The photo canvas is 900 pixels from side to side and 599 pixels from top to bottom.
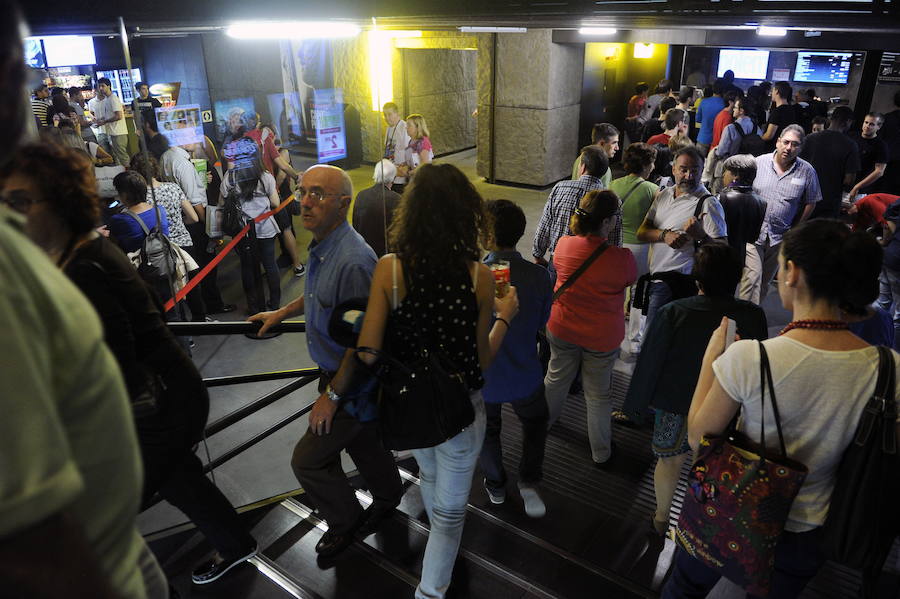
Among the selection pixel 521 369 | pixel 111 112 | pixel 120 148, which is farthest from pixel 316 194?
pixel 111 112

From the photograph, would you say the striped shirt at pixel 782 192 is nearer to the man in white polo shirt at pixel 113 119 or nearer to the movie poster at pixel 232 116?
the movie poster at pixel 232 116

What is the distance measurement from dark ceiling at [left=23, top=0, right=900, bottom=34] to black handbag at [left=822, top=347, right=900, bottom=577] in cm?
183

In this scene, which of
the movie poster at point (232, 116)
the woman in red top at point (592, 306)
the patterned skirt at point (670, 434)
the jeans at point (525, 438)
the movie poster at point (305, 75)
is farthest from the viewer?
the movie poster at point (305, 75)

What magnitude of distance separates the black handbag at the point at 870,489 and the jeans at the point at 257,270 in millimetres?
5128

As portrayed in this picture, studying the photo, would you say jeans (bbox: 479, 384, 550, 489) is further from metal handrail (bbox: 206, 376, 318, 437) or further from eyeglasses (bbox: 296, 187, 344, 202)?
eyeglasses (bbox: 296, 187, 344, 202)

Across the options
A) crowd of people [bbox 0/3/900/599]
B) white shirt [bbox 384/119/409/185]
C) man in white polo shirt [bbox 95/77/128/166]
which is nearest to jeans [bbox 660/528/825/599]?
crowd of people [bbox 0/3/900/599]

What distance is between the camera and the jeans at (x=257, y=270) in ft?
19.1

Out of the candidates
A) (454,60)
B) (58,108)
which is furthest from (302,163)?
(454,60)

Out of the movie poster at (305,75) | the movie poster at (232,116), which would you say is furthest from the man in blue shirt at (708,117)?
the movie poster at (232,116)

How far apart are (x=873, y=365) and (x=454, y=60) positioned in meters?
12.2

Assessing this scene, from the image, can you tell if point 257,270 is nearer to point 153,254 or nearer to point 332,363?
point 153,254

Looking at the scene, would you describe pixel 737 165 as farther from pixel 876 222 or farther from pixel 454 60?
pixel 454 60

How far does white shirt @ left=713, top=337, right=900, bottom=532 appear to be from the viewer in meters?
1.64

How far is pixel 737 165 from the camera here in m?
4.27
